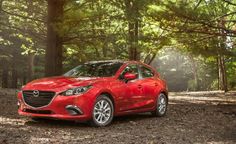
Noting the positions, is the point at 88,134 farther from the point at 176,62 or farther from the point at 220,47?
the point at 176,62

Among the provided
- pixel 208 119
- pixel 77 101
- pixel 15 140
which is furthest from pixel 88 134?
pixel 208 119

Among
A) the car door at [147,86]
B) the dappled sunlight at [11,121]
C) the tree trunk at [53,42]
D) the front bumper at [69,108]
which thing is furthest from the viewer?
the tree trunk at [53,42]

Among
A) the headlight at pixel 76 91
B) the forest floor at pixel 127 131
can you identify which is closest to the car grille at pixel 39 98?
the headlight at pixel 76 91

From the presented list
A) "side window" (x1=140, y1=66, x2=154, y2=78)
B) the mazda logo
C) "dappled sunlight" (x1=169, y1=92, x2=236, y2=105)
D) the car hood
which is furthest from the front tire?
"dappled sunlight" (x1=169, y1=92, x2=236, y2=105)

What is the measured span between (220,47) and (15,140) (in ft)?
38.7

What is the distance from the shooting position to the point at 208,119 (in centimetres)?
1198

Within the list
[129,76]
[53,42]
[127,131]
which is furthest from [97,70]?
[53,42]

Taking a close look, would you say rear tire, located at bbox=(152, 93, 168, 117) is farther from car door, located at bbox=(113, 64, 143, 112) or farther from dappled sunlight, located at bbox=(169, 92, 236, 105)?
dappled sunlight, located at bbox=(169, 92, 236, 105)

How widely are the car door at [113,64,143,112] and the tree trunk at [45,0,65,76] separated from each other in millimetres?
4768

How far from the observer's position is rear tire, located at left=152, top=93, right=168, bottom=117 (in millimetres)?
12031

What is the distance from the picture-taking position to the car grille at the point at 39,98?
355 inches

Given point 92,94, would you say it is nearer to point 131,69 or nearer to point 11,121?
point 131,69

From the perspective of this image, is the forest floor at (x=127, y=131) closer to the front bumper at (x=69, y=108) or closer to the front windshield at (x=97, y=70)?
the front bumper at (x=69, y=108)

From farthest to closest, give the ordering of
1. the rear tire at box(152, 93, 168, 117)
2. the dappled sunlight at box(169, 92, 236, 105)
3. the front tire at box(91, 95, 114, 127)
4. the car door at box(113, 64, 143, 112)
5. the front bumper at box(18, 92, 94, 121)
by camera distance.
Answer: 1. the dappled sunlight at box(169, 92, 236, 105)
2. the rear tire at box(152, 93, 168, 117)
3. the car door at box(113, 64, 143, 112)
4. the front tire at box(91, 95, 114, 127)
5. the front bumper at box(18, 92, 94, 121)
